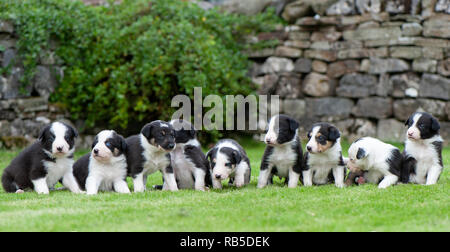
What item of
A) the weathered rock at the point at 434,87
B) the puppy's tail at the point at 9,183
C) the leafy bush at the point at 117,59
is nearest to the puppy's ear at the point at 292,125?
the puppy's tail at the point at 9,183

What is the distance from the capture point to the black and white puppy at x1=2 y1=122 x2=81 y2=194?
865 cm

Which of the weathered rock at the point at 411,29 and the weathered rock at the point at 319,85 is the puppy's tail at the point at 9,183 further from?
the weathered rock at the point at 411,29

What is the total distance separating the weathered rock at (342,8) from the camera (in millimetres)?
16672

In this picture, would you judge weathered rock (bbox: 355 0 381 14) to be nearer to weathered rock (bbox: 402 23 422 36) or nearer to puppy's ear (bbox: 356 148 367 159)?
weathered rock (bbox: 402 23 422 36)

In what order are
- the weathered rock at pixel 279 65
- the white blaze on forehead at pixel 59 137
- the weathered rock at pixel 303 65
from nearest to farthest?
the white blaze on forehead at pixel 59 137, the weathered rock at pixel 303 65, the weathered rock at pixel 279 65

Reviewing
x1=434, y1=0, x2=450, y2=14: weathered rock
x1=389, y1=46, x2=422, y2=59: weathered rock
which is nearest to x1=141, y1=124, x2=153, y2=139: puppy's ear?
x1=389, y1=46, x2=422, y2=59: weathered rock

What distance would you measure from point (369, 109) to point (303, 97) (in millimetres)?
1875

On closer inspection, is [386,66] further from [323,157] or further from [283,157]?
[283,157]

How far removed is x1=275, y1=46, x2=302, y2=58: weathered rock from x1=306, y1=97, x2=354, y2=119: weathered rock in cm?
131
